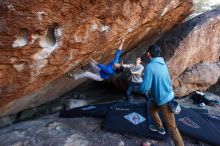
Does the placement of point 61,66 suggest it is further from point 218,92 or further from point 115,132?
point 218,92

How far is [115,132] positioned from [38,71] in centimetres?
220

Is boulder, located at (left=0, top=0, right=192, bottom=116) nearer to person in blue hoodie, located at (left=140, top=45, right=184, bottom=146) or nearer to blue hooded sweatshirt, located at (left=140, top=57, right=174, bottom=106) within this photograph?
person in blue hoodie, located at (left=140, top=45, right=184, bottom=146)

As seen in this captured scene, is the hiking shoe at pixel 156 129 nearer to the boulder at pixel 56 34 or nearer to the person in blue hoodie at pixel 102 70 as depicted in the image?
the person in blue hoodie at pixel 102 70

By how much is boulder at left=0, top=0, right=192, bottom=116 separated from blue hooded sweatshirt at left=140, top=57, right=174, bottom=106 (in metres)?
1.52

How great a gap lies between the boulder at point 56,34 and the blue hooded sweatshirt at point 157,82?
4.99ft

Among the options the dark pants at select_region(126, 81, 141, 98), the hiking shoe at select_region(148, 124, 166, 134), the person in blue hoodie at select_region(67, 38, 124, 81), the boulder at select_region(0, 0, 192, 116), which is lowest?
the hiking shoe at select_region(148, 124, 166, 134)

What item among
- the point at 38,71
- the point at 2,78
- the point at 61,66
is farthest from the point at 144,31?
the point at 2,78

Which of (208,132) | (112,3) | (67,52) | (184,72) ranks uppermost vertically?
(112,3)

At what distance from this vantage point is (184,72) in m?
10.5

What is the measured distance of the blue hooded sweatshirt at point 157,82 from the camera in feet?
20.5

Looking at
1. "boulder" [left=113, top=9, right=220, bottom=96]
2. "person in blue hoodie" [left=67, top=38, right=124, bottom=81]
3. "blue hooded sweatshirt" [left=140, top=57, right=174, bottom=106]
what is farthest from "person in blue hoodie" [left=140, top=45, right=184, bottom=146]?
"boulder" [left=113, top=9, right=220, bottom=96]

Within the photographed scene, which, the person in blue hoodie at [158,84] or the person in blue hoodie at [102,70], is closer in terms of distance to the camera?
the person in blue hoodie at [158,84]

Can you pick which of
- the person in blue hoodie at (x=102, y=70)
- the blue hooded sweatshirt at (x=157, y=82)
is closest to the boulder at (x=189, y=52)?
the person in blue hoodie at (x=102, y=70)

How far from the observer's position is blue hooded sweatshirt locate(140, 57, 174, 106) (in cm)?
625
